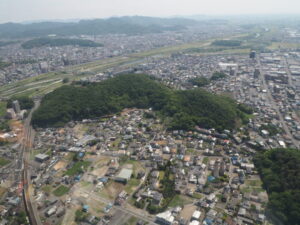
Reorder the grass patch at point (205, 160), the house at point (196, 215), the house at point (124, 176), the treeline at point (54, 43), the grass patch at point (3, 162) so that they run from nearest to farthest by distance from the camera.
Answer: the house at point (196, 215) < the house at point (124, 176) < the grass patch at point (205, 160) < the grass patch at point (3, 162) < the treeline at point (54, 43)

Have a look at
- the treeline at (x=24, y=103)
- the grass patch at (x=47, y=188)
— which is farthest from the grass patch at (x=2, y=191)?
the treeline at (x=24, y=103)

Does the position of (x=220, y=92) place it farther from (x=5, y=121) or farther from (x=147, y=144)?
(x=5, y=121)

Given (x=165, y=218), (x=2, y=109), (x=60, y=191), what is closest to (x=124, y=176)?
(x=60, y=191)

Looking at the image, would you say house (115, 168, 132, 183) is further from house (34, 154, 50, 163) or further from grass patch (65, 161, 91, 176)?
house (34, 154, 50, 163)

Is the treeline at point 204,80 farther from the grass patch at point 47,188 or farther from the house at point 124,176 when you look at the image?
the grass patch at point 47,188

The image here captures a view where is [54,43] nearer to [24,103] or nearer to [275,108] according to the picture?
[24,103]

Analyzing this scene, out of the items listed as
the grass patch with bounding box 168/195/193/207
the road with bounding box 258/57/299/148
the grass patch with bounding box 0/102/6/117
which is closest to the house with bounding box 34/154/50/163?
the grass patch with bounding box 168/195/193/207

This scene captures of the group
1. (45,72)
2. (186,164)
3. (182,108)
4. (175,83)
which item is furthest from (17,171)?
(45,72)
